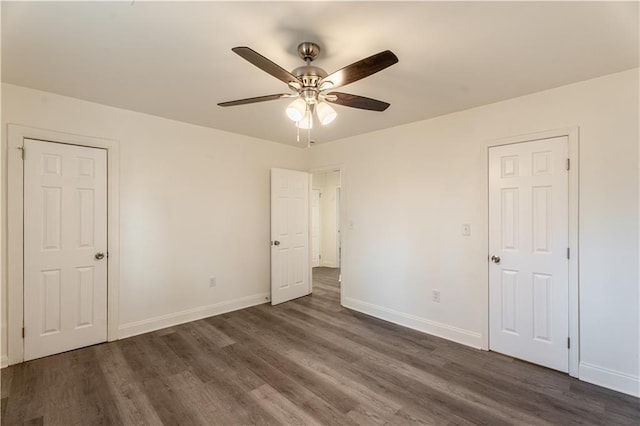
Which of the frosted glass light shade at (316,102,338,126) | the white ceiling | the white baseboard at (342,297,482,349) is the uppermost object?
the white ceiling

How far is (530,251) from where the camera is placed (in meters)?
2.66

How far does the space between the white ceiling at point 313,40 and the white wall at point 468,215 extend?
30 cm

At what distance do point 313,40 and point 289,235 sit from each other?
10.3 ft

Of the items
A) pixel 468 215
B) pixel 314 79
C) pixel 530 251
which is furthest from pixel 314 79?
pixel 530 251

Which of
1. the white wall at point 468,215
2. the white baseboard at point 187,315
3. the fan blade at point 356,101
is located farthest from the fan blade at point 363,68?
the white baseboard at point 187,315

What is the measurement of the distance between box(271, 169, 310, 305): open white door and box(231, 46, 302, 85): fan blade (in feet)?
8.84

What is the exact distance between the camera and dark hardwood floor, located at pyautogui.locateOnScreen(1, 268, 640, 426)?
76.3 inches

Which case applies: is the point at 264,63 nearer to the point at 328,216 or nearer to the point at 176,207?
the point at 176,207

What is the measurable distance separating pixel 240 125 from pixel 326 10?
237 centimetres

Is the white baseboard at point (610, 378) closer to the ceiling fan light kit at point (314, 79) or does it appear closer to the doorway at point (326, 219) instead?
the ceiling fan light kit at point (314, 79)

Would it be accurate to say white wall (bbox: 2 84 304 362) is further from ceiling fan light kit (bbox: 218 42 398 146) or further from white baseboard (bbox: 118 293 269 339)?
ceiling fan light kit (bbox: 218 42 398 146)

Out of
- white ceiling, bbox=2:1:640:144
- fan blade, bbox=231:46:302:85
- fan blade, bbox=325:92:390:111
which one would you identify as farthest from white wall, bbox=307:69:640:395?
fan blade, bbox=231:46:302:85

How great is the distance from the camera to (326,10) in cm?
154

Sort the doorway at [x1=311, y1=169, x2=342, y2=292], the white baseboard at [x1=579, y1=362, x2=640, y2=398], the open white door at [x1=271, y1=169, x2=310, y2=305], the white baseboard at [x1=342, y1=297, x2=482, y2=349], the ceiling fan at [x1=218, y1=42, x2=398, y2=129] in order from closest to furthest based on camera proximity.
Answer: the ceiling fan at [x1=218, y1=42, x2=398, y2=129] < the white baseboard at [x1=579, y1=362, x2=640, y2=398] < the white baseboard at [x1=342, y1=297, x2=482, y2=349] < the open white door at [x1=271, y1=169, x2=310, y2=305] < the doorway at [x1=311, y1=169, x2=342, y2=292]
